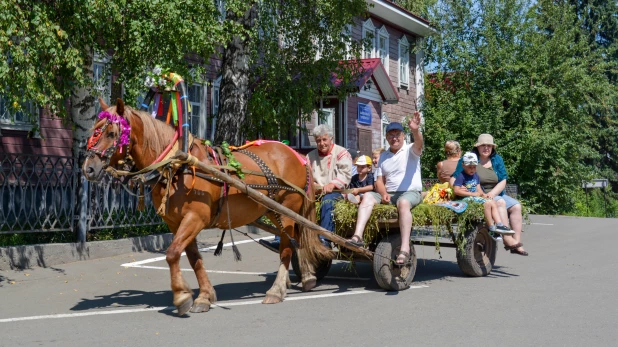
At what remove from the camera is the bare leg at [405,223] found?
8125mm

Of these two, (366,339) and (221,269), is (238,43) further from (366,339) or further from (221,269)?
(366,339)

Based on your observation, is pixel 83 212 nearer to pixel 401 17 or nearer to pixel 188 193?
pixel 188 193

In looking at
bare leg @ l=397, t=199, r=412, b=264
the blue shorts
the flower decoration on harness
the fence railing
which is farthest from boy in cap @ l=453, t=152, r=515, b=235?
the flower decoration on harness

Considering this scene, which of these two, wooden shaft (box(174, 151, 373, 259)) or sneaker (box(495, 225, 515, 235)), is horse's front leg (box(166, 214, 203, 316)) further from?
sneaker (box(495, 225, 515, 235))

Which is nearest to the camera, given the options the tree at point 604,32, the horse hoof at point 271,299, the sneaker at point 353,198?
the horse hoof at point 271,299

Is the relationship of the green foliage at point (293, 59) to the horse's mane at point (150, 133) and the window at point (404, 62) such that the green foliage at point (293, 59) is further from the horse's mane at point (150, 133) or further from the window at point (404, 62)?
the window at point (404, 62)

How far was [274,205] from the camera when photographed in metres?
7.58

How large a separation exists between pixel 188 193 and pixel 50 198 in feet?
15.8

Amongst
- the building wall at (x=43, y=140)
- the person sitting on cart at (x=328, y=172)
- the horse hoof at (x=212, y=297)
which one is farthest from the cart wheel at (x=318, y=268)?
the building wall at (x=43, y=140)

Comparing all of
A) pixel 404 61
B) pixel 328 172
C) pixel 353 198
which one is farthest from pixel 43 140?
pixel 404 61

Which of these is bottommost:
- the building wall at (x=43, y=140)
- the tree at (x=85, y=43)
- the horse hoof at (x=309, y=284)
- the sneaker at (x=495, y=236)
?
the horse hoof at (x=309, y=284)

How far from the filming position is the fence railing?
10405 mm

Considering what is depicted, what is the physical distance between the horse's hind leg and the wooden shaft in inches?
30.6

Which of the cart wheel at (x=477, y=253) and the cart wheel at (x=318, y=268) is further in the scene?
the cart wheel at (x=477, y=253)
